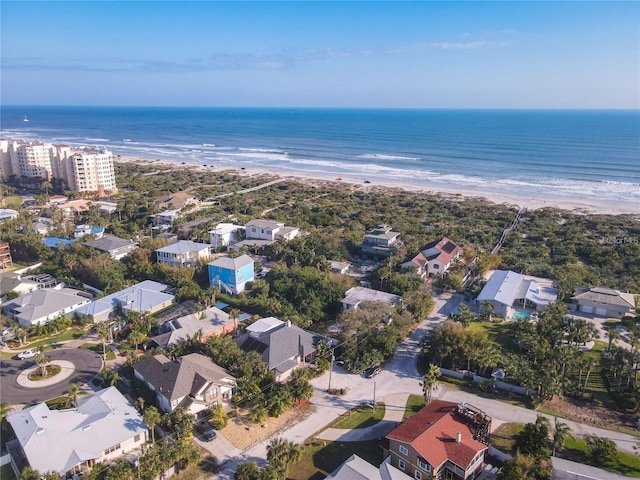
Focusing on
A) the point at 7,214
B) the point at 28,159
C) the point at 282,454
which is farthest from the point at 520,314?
the point at 28,159

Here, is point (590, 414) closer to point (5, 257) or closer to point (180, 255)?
point (180, 255)

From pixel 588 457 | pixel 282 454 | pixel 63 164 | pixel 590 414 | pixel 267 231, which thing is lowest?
pixel 590 414

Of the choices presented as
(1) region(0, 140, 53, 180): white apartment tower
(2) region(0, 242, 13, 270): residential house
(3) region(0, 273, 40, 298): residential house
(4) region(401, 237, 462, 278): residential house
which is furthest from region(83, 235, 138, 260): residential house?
(1) region(0, 140, 53, 180): white apartment tower

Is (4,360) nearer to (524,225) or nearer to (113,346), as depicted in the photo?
(113,346)

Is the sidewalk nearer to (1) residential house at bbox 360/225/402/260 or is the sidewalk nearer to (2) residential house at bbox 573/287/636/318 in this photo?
(2) residential house at bbox 573/287/636/318

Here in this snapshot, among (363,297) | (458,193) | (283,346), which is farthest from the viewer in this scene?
(458,193)

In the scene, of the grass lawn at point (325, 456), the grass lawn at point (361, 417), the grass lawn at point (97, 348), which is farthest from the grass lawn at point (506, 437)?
the grass lawn at point (97, 348)

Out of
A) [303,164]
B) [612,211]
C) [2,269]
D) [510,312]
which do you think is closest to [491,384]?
[510,312]

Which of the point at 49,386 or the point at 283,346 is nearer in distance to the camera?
the point at 49,386
